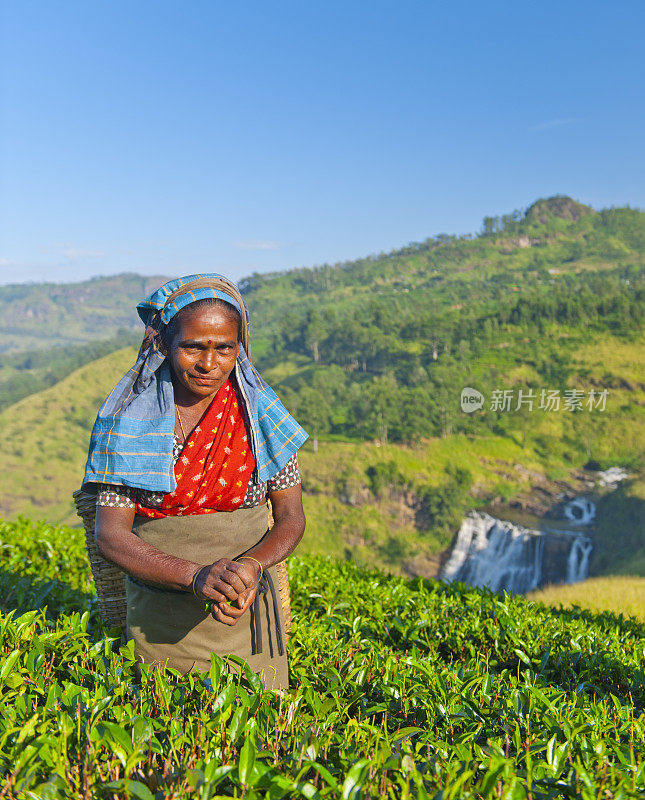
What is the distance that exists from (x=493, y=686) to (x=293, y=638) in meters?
1.02

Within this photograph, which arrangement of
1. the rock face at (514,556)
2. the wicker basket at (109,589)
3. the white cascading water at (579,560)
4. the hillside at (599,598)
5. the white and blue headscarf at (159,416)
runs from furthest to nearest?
the rock face at (514,556)
the white cascading water at (579,560)
the hillside at (599,598)
the wicker basket at (109,589)
the white and blue headscarf at (159,416)

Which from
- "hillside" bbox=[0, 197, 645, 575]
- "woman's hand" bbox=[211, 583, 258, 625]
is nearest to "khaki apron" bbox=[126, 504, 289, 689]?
"woman's hand" bbox=[211, 583, 258, 625]

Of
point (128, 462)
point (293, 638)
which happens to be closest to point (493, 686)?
point (293, 638)

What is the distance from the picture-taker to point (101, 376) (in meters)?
97.4

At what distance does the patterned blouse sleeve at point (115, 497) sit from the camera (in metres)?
2.20

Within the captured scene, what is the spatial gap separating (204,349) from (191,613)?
989 mm

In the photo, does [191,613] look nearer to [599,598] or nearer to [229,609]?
[229,609]

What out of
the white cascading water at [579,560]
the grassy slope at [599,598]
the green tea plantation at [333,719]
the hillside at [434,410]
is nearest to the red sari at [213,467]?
the green tea plantation at [333,719]

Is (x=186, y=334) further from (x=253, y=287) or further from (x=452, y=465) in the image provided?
(x=253, y=287)

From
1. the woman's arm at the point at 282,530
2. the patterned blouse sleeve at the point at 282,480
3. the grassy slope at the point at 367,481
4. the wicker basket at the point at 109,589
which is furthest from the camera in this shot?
the grassy slope at the point at 367,481

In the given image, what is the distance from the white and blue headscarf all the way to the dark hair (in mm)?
16

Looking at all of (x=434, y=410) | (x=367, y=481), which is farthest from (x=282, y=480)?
(x=434, y=410)

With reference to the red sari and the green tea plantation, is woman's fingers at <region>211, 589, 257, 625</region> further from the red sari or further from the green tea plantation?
the red sari

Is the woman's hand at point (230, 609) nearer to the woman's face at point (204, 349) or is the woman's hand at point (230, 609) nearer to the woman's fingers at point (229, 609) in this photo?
the woman's fingers at point (229, 609)
